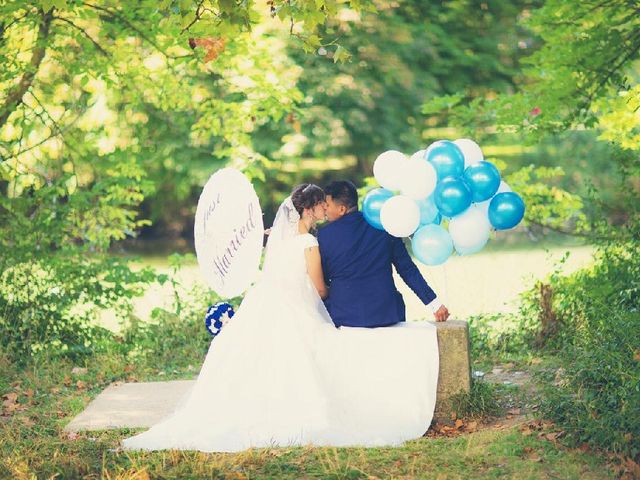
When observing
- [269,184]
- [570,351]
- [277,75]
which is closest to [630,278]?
[570,351]

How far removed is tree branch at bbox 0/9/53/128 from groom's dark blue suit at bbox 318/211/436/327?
3.65 metres

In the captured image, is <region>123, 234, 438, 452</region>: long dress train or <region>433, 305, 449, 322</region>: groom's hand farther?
<region>433, 305, 449, 322</region>: groom's hand

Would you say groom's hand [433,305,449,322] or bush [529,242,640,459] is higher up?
groom's hand [433,305,449,322]

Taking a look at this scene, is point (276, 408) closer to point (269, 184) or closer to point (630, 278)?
point (630, 278)

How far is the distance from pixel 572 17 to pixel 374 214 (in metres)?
2.98

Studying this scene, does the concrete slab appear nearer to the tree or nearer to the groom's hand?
the tree

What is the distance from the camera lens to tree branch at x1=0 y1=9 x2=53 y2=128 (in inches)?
344

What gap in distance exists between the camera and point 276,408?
5863 millimetres

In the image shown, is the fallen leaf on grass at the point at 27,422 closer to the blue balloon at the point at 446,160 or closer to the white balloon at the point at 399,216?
the white balloon at the point at 399,216

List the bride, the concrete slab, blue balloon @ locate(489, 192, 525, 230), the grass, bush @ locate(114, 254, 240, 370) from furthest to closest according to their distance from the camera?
bush @ locate(114, 254, 240, 370) → the concrete slab → blue balloon @ locate(489, 192, 525, 230) → the bride → the grass

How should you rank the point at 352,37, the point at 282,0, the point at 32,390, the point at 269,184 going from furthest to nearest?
the point at 269,184
the point at 352,37
the point at 32,390
the point at 282,0

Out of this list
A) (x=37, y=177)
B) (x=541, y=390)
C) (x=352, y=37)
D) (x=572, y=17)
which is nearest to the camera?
(x=541, y=390)

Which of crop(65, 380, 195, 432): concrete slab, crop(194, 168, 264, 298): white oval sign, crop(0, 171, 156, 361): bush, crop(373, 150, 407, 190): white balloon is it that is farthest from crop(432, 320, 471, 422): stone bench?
crop(0, 171, 156, 361): bush

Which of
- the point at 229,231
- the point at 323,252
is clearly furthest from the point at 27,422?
the point at 323,252
